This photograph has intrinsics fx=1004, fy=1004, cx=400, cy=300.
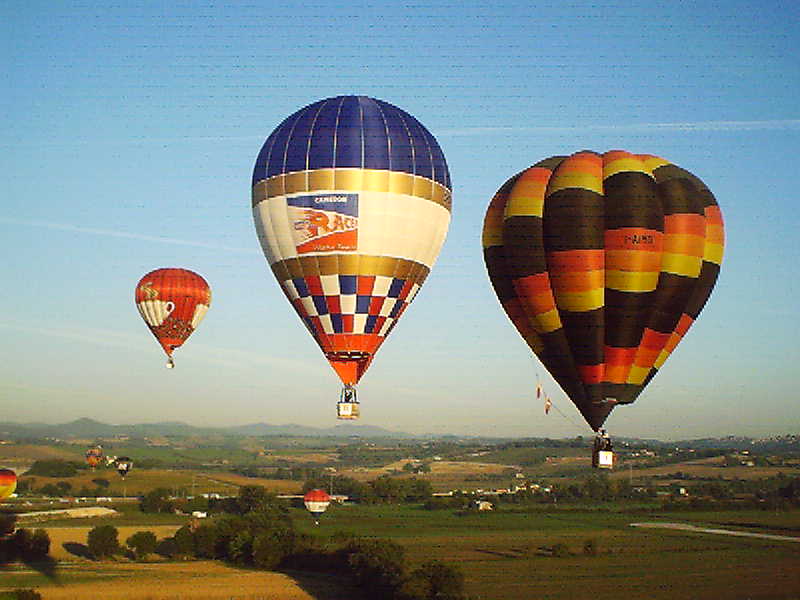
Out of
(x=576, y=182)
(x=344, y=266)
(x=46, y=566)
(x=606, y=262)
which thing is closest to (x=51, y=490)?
(x=46, y=566)

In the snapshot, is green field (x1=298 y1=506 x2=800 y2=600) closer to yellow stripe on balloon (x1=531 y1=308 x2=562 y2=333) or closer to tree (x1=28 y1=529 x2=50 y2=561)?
yellow stripe on balloon (x1=531 y1=308 x2=562 y2=333)

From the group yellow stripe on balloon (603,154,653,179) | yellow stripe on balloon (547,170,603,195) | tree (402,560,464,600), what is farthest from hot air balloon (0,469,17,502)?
yellow stripe on balloon (603,154,653,179)

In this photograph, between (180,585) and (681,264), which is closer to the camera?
(681,264)

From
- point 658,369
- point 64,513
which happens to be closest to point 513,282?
point 658,369

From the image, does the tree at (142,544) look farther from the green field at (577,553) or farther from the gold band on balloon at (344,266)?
the gold band on balloon at (344,266)

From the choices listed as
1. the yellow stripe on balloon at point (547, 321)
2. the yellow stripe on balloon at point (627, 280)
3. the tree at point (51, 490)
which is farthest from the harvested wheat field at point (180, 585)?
the tree at point (51, 490)

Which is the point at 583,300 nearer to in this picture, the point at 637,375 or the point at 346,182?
the point at 637,375

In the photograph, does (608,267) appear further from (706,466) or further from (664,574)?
(706,466)
